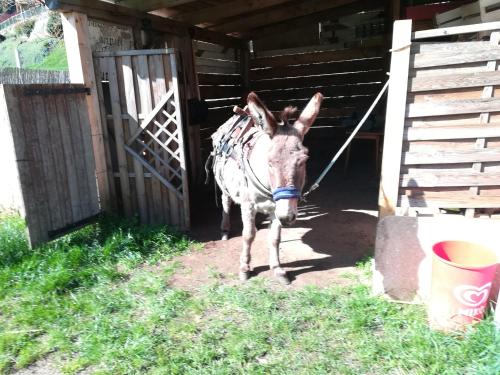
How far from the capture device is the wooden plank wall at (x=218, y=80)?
7.83m

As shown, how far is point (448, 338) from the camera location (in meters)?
2.56

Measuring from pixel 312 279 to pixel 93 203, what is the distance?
314cm


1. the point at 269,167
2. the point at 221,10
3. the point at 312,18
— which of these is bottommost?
the point at 269,167

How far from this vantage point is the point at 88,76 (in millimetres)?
4578

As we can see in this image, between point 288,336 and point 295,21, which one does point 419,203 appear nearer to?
point 288,336

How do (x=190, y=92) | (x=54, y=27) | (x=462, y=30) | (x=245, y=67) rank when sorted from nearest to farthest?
1. (x=462, y=30)
2. (x=190, y=92)
3. (x=245, y=67)
4. (x=54, y=27)

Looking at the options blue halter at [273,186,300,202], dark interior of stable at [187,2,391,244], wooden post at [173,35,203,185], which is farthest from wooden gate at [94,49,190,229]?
blue halter at [273,186,300,202]

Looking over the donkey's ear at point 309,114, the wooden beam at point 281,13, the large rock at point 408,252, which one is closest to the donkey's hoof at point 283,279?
the large rock at point 408,252

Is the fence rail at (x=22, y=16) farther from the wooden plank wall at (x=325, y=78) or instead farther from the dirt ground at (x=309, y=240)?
the dirt ground at (x=309, y=240)

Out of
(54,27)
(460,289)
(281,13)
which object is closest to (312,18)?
(281,13)

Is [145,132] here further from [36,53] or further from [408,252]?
[36,53]

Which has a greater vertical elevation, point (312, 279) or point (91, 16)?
point (91, 16)

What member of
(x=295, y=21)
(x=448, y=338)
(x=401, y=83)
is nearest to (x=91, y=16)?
(x=401, y=83)

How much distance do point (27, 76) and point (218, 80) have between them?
13.7 feet
